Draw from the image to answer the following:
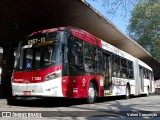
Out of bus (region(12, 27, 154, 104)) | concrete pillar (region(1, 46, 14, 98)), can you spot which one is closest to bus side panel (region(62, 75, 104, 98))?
bus (region(12, 27, 154, 104))

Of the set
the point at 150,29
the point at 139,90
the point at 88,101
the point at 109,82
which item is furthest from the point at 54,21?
the point at 150,29

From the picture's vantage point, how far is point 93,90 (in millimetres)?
13906

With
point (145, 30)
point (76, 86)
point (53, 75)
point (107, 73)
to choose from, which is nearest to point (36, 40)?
point (53, 75)

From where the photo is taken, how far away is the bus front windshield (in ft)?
38.0

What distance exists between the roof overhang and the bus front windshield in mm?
2333

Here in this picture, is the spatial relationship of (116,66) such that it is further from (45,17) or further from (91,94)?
(45,17)

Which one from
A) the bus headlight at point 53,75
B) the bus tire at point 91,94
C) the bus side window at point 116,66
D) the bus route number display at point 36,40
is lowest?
the bus tire at point 91,94

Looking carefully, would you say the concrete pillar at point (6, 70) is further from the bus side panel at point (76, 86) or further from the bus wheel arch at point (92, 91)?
the bus side panel at point (76, 86)

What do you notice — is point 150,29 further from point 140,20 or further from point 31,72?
point 31,72

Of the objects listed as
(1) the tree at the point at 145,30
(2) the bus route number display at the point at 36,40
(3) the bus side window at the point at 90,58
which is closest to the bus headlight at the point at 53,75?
(2) the bus route number display at the point at 36,40

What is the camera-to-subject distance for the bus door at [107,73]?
15464 mm

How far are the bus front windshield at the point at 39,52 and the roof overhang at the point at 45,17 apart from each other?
2.33 metres

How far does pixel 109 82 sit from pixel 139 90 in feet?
27.1

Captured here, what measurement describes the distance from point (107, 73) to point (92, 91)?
92.0 inches
